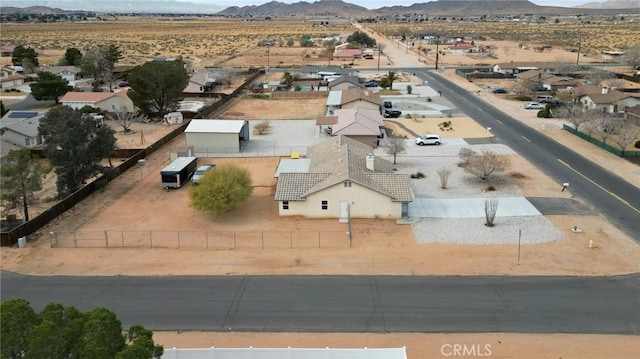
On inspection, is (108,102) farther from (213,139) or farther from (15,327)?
(15,327)

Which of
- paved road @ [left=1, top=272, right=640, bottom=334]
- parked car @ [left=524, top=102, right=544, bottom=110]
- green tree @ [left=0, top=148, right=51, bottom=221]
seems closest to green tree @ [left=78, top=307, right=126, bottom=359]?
paved road @ [left=1, top=272, right=640, bottom=334]

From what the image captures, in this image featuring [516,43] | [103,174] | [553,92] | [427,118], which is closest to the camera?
[103,174]

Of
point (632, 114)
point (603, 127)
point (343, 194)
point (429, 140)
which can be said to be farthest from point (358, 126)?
point (632, 114)

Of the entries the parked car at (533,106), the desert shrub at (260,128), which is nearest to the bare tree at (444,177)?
the desert shrub at (260,128)

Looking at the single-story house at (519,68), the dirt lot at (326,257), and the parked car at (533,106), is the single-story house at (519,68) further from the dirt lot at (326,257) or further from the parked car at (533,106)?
the dirt lot at (326,257)

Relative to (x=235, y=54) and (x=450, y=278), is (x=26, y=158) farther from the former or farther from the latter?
(x=235, y=54)

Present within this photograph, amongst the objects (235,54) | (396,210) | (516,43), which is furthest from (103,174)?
(516,43)
